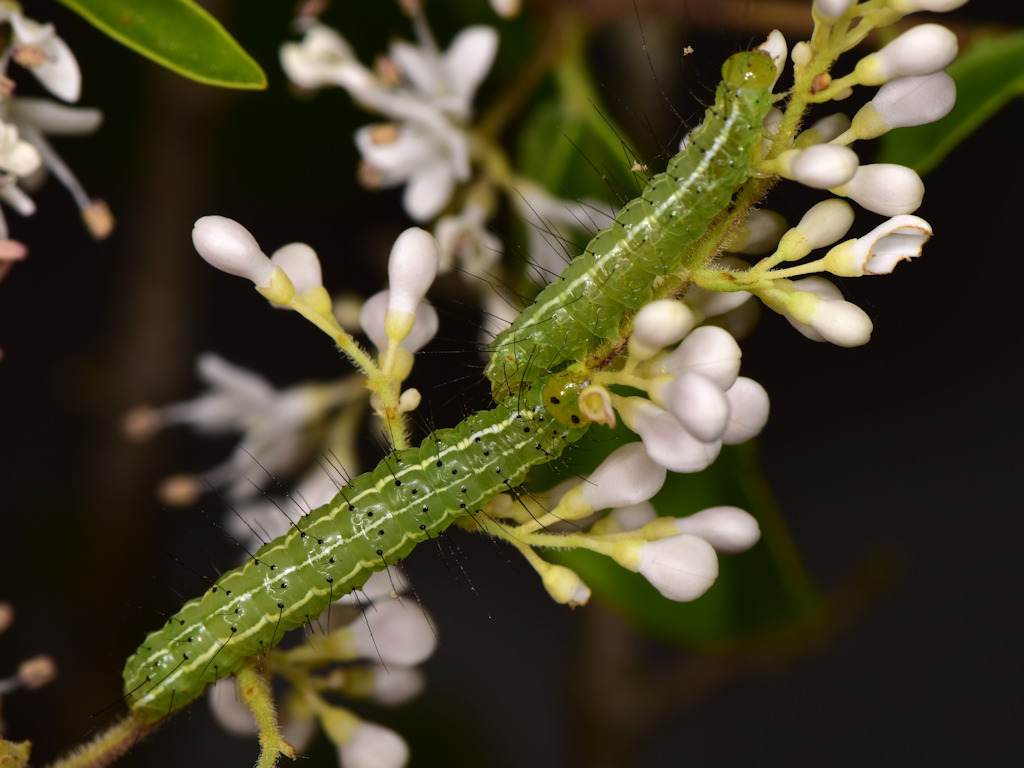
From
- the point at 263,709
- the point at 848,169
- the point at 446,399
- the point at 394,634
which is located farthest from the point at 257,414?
the point at 848,169

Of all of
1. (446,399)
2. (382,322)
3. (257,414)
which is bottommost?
(382,322)

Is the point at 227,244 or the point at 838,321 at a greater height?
the point at 227,244

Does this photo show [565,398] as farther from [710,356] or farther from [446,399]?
[446,399]

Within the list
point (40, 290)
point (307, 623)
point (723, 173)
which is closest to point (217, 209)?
point (40, 290)

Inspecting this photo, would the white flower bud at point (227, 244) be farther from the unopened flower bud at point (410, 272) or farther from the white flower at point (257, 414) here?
the white flower at point (257, 414)

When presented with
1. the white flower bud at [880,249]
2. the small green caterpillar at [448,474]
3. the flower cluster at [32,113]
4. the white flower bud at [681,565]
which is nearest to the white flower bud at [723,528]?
the white flower bud at [681,565]

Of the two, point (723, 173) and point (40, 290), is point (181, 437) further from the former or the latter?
point (723, 173)
